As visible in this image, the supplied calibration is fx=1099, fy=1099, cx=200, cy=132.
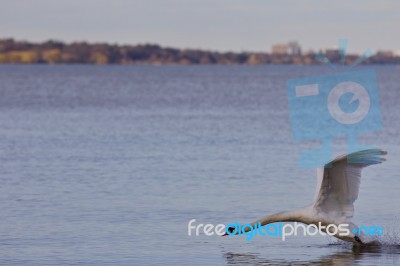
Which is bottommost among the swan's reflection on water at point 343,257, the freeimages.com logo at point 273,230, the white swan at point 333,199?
the swan's reflection on water at point 343,257

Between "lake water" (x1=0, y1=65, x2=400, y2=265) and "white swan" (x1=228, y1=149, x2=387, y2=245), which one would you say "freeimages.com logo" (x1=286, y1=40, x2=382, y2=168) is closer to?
"lake water" (x1=0, y1=65, x2=400, y2=265)

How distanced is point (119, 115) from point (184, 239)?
37.7m

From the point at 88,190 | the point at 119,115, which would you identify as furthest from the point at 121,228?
the point at 119,115

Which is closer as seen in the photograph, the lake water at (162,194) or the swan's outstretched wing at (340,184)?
the swan's outstretched wing at (340,184)

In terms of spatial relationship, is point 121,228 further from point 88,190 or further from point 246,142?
point 246,142

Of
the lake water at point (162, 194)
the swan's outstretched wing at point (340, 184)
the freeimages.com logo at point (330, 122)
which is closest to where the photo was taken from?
the swan's outstretched wing at point (340, 184)

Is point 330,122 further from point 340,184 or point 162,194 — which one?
point 340,184

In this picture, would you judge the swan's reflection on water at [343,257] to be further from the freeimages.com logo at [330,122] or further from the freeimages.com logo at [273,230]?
the freeimages.com logo at [330,122]

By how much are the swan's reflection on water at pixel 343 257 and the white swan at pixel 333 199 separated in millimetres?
315

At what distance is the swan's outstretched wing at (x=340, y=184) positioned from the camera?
15680mm

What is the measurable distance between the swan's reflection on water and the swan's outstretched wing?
2.07 ft

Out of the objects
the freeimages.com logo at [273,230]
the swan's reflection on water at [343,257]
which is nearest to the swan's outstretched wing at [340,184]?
the swan's reflection on water at [343,257]

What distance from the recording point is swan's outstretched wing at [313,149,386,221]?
15.7 metres

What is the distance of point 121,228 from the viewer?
18.7 meters
